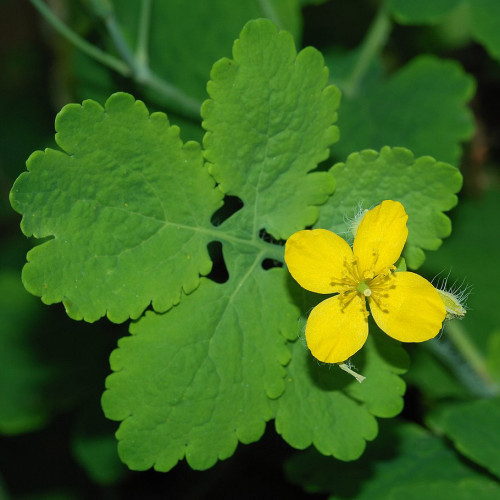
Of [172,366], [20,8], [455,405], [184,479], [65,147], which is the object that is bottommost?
[184,479]

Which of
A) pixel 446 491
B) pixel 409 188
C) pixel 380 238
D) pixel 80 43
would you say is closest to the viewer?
pixel 380 238

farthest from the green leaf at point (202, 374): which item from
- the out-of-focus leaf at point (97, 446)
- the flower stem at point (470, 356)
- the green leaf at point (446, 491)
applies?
the out-of-focus leaf at point (97, 446)

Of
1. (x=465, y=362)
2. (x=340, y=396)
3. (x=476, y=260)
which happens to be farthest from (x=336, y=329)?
(x=476, y=260)

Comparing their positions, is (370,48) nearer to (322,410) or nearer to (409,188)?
(409,188)

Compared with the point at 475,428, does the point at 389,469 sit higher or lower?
lower

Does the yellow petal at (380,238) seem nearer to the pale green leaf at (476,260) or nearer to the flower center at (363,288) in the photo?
the flower center at (363,288)

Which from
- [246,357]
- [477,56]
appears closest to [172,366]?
[246,357]

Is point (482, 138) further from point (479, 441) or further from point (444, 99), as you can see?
point (479, 441)
